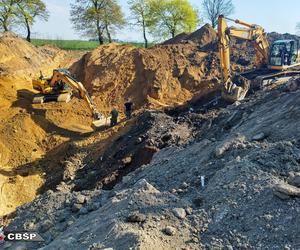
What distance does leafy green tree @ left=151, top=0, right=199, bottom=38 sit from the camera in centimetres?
3869

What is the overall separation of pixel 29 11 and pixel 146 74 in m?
18.8

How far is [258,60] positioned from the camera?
63.3 ft

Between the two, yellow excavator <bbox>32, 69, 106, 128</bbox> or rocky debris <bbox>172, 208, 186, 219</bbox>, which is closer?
rocky debris <bbox>172, 208, 186, 219</bbox>

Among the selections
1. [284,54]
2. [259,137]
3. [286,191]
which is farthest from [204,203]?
[284,54]

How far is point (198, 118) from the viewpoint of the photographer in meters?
13.6

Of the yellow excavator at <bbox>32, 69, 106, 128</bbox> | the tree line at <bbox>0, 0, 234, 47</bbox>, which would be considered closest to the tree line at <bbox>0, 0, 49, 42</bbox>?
the tree line at <bbox>0, 0, 234, 47</bbox>

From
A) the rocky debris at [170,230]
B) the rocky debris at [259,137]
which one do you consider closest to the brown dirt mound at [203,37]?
the rocky debris at [259,137]

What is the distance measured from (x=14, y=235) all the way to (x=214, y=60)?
18003 mm

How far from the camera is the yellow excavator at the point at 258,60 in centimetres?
1577

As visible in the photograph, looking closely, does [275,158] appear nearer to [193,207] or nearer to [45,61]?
[193,207]

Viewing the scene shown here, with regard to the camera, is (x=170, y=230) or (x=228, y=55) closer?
(x=170, y=230)

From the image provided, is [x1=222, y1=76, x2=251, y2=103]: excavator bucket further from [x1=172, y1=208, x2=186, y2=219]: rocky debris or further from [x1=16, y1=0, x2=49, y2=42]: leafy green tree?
[x1=16, y1=0, x2=49, y2=42]: leafy green tree

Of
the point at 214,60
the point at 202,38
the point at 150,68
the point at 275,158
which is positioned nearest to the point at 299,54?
the point at 214,60

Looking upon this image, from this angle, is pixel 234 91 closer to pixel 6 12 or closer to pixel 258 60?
pixel 258 60
